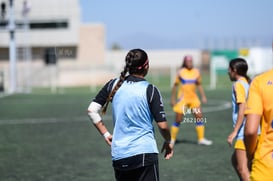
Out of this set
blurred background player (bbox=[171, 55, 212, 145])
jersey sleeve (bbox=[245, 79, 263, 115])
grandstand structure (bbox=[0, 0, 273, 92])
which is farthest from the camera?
grandstand structure (bbox=[0, 0, 273, 92])

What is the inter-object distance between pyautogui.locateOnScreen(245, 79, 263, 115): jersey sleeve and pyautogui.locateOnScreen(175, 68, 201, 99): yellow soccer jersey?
9.31m

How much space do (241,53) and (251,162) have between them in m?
34.4

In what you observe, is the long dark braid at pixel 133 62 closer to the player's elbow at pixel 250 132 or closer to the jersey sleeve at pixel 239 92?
the player's elbow at pixel 250 132

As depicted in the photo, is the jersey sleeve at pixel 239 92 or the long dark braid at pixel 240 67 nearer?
the jersey sleeve at pixel 239 92

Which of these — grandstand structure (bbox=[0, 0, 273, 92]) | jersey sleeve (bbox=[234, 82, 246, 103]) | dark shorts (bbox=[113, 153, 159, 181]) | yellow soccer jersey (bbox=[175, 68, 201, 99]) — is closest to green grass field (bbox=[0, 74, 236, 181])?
yellow soccer jersey (bbox=[175, 68, 201, 99])

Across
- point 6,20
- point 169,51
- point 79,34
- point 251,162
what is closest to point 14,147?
point 251,162

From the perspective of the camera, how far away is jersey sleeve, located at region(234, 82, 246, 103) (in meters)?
6.41

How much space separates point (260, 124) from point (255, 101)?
23 cm

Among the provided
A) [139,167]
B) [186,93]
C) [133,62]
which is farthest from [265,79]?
[186,93]

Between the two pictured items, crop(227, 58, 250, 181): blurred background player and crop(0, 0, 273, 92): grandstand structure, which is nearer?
crop(227, 58, 250, 181): blurred background player

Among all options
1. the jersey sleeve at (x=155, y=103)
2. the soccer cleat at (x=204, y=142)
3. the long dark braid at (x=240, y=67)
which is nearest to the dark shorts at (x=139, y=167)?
the jersey sleeve at (x=155, y=103)

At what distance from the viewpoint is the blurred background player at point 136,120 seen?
4973 mm

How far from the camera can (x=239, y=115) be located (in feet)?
20.9

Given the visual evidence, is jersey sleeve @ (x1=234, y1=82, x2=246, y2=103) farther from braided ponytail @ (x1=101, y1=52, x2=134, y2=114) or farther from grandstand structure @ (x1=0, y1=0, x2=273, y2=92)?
grandstand structure @ (x1=0, y1=0, x2=273, y2=92)
